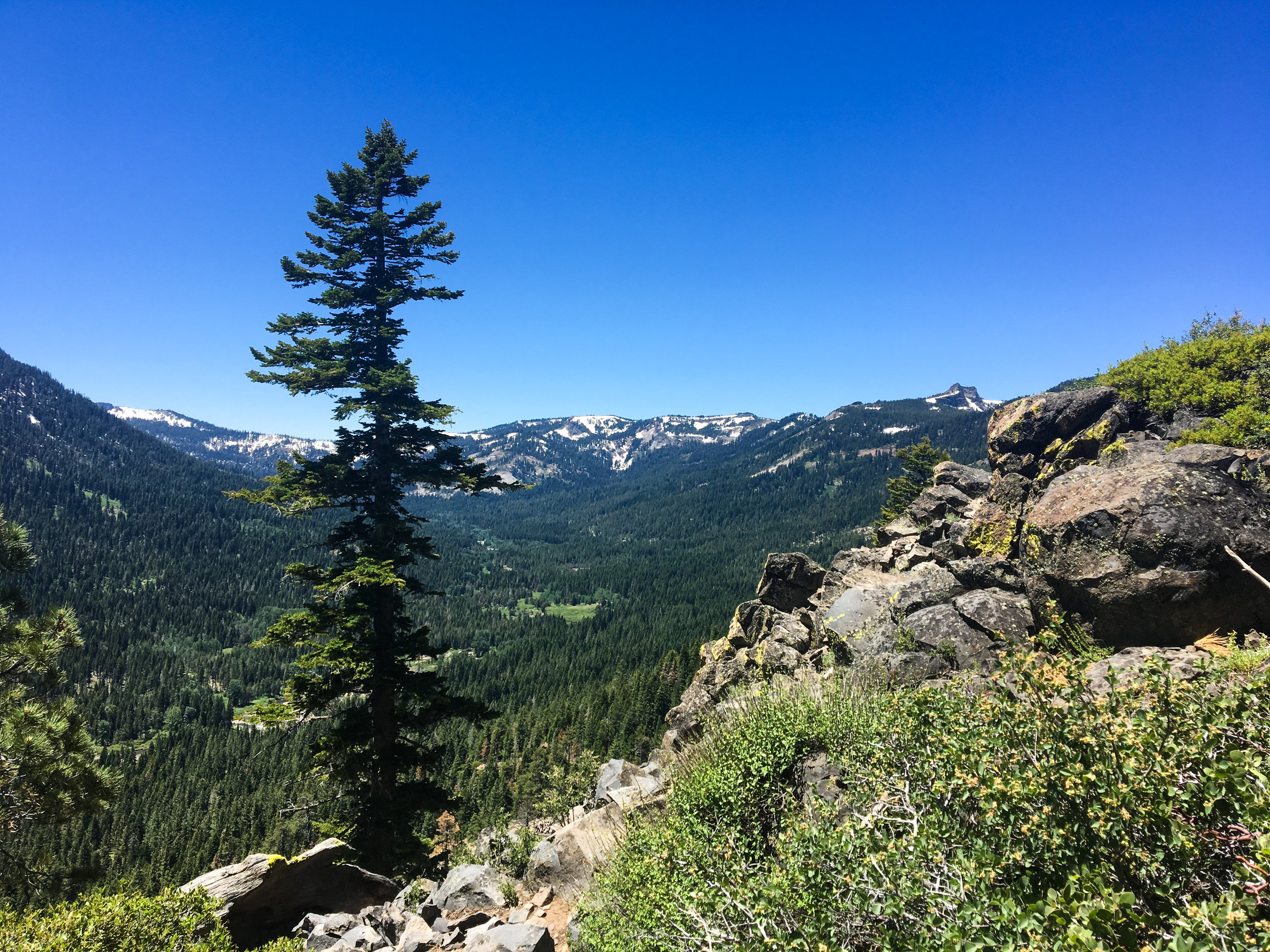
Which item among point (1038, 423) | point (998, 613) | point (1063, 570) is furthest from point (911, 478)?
point (1063, 570)

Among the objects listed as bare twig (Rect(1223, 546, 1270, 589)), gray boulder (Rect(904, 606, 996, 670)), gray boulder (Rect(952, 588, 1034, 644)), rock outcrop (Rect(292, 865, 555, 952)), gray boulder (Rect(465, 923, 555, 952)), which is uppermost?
bare twig (Rect(1223, 546, 1270, 589))

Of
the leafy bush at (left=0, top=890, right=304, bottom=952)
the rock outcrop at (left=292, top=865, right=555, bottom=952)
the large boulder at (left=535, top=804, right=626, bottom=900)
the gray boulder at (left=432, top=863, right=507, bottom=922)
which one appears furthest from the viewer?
the large boulder at (left=535, top=804, right=626, bottom=900)

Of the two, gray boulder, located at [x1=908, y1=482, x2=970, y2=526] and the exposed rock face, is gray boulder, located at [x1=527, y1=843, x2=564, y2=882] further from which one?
gray boulder, located at [x1=908, y1=482, x2=970, y2=526]

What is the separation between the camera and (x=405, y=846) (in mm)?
14641

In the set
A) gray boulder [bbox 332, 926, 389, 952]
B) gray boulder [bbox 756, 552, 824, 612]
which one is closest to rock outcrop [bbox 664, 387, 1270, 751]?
gray boulder [bbox 756, 552, 824, 612]

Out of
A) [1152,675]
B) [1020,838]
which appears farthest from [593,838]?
[1152,675]

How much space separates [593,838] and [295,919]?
6.57 meters

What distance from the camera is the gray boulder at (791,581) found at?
25.8 metres

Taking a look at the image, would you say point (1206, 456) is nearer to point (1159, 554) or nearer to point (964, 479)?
point (1159, 554)

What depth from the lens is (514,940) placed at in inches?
365

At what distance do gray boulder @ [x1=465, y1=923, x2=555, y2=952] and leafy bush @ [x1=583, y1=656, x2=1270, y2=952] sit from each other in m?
2.22

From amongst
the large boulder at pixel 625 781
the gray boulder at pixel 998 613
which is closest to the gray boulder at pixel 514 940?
the large boulder at pixel 625 781

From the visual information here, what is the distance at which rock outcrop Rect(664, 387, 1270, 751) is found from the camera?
398 inches

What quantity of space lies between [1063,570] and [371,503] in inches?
722
